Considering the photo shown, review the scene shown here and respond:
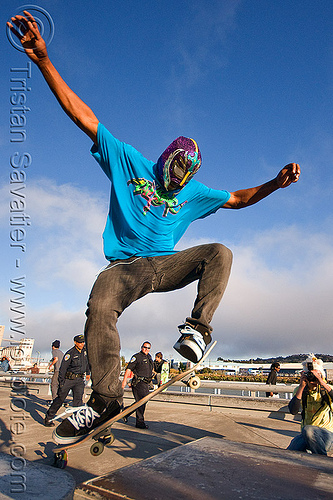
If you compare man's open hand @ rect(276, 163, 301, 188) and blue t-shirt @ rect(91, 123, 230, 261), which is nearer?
blue t-shirt @ rect(91, 123, 230, 261)

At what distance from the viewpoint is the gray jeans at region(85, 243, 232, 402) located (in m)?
2.18

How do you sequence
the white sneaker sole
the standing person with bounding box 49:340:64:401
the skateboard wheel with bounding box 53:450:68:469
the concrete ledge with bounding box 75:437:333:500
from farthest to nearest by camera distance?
the standing person with bounding box 49:340:64:401 → the skateboard wheel with bounding box 53:450:68:469 → the white sneaker sole → the concrete ledge with bounding box 75:437:333:500

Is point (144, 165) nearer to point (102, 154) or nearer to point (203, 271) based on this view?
point (102, 154)

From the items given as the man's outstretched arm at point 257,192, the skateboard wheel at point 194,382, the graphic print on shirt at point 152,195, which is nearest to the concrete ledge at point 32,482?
the skateboard wheel at point 194,382

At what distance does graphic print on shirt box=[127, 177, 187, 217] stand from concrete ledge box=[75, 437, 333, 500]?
1846mm

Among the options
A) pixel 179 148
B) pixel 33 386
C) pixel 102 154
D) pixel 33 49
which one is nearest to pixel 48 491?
pixel 102 154

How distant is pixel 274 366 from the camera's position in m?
9.71

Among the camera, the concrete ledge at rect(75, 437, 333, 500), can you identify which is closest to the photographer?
the camera

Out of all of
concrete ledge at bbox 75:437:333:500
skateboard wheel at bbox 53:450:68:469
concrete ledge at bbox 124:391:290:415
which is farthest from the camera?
concrete ledge at bbox 124:391:290:415

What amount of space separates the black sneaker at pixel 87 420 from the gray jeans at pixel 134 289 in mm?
82

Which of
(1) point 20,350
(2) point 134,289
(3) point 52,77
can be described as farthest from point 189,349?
(1) point 20,350

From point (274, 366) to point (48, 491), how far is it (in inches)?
356

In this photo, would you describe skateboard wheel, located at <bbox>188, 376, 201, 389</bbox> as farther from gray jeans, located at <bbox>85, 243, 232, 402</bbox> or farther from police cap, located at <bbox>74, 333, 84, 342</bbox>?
police cap, located at <bbox>74, 333, 84, 342</bbox>

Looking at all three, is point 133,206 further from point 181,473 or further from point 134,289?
point 181,473
